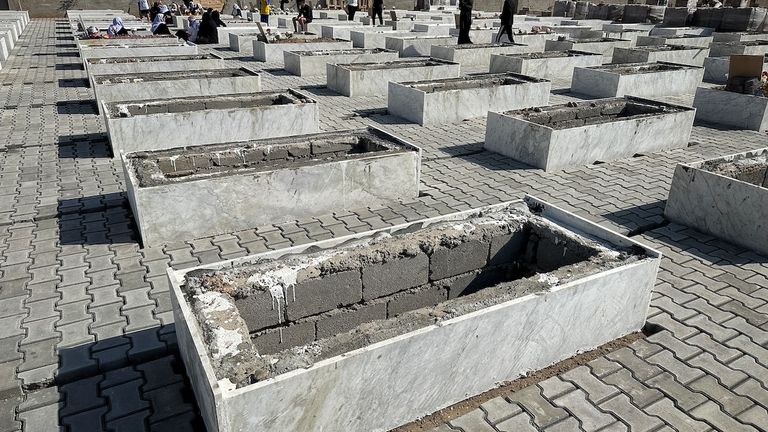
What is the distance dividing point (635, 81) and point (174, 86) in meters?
9.78

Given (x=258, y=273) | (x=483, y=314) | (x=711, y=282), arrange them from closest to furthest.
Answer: (x=483, y=314)
(x=258, y=273)
(x=711, y=282)

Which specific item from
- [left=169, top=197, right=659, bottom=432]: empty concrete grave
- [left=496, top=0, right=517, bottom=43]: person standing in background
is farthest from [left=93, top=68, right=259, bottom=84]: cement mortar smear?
[left=496, top=0, right=517, bottom=43]: person standing in background

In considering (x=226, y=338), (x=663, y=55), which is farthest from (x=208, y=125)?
(x=663, y=55)

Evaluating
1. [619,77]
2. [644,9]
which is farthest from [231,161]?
[644,9]

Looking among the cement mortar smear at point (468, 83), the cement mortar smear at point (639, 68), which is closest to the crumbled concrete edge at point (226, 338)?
the cement mortar smear at point (468, 83)

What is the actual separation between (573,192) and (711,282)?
2.35 m

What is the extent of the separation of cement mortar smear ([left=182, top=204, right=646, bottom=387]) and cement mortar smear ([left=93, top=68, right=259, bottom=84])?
795 centimetres

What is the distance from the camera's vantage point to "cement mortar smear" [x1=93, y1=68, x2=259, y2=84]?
10.3 metres

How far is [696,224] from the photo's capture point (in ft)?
20.4

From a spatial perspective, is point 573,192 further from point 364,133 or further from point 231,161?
point 231,161

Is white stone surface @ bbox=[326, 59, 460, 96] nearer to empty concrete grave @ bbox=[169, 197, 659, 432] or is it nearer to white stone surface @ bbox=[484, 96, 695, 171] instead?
white stone surface @ bbox=[484, 96, 695, 171]

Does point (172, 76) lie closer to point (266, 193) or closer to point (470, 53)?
point (266, 193)

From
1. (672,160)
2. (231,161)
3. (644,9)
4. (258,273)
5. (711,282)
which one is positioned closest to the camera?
(258,273)

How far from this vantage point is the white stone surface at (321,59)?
14984mm
